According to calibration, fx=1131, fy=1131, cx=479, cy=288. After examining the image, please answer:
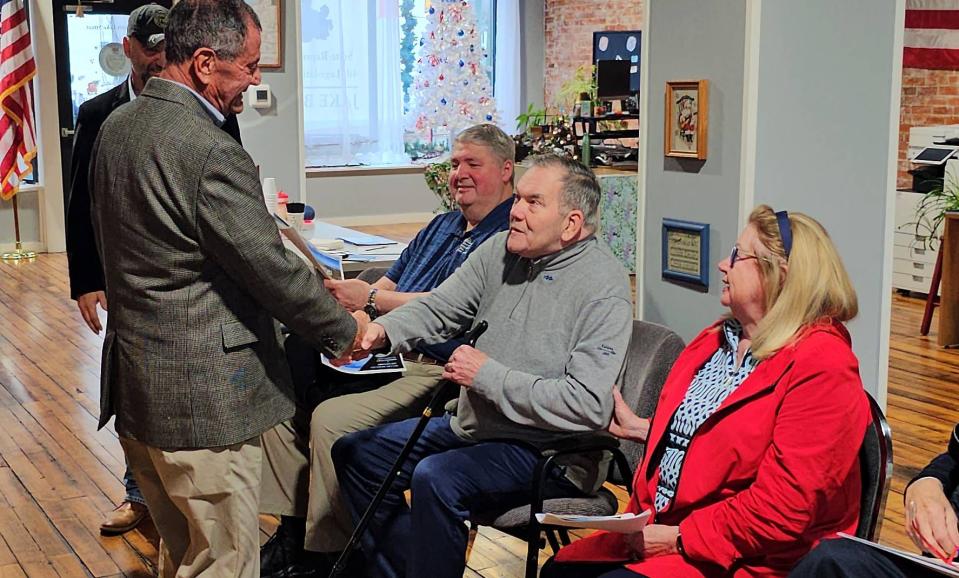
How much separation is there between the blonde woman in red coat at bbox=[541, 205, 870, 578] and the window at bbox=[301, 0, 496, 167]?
968 centimetres

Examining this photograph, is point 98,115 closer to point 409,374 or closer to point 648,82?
point 409,374

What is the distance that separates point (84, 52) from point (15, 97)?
912mm

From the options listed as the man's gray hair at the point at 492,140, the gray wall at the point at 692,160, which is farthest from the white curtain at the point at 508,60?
the man's gray hair at the point at 492,140

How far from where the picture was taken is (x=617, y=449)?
264 centimetres

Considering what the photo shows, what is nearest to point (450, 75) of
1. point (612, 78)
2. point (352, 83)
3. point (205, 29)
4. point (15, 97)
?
point (352, 83)

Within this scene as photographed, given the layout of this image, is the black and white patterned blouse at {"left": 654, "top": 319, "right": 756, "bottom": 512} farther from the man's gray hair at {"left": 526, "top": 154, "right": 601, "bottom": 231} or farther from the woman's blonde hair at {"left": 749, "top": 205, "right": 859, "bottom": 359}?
the man's gray hair at {"left": 526, "top": 154, "right": 601, "bottom": 231}

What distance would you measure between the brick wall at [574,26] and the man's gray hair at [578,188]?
929 centimetres

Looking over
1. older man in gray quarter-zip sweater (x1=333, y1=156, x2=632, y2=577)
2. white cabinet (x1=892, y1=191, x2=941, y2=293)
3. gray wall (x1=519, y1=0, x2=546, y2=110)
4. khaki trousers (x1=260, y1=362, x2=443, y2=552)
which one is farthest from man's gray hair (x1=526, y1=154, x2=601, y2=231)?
gray wall (x1=519, y1=0, x2=546, y2=110)

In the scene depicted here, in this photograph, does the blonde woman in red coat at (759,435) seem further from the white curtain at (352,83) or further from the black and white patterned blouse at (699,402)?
the white curtain at (352,83)

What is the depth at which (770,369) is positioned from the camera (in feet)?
7.00

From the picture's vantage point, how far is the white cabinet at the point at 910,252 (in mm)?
7688

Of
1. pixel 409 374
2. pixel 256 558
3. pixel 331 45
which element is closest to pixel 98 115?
pixel 409 374

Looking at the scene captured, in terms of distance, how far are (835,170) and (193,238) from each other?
7.94 ft

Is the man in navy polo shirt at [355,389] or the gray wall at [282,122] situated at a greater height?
the gray wall at [282,122]
